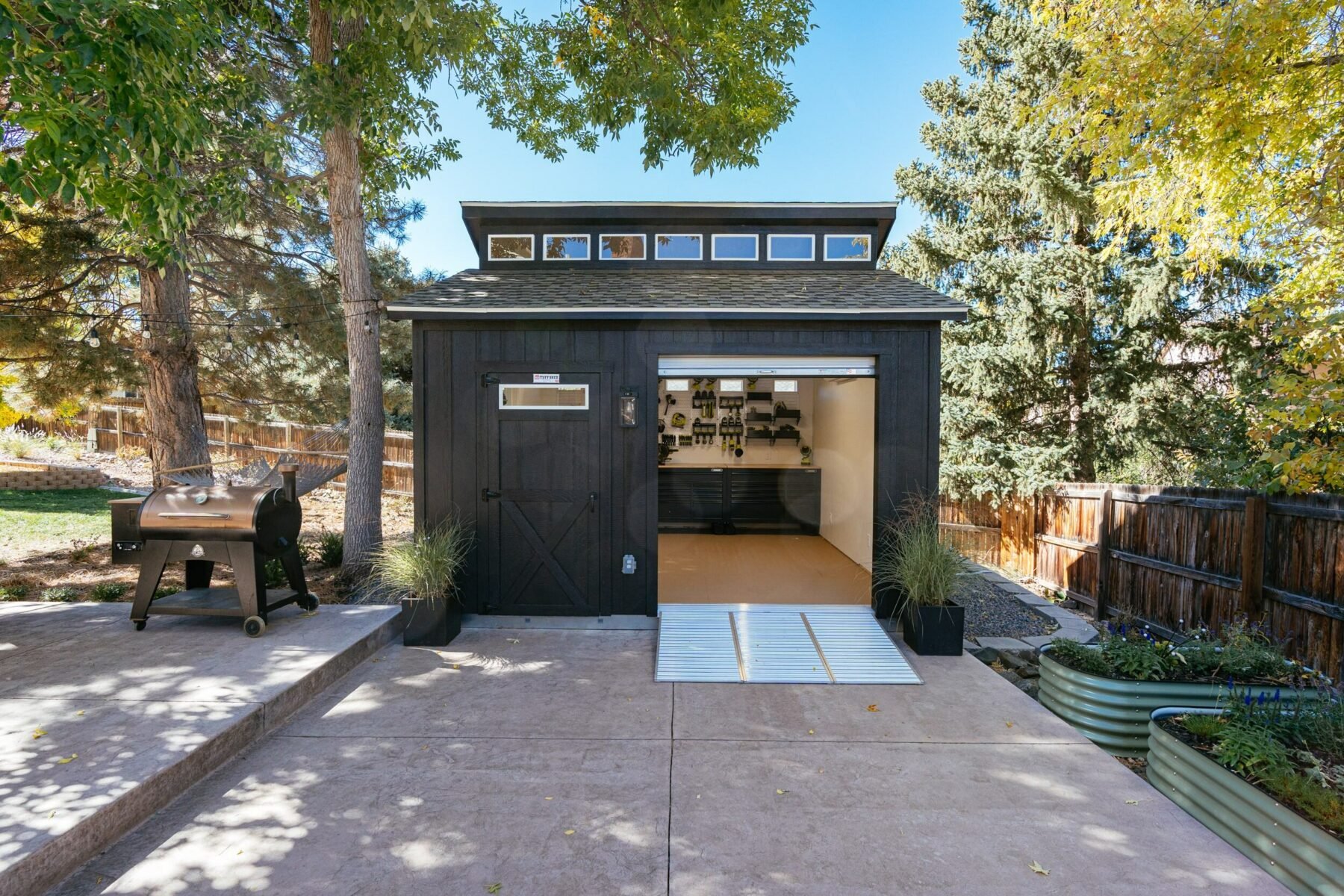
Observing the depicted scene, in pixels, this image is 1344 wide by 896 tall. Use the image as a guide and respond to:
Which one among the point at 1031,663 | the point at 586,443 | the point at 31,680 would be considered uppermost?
the point at 586,443

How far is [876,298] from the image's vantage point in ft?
18.8

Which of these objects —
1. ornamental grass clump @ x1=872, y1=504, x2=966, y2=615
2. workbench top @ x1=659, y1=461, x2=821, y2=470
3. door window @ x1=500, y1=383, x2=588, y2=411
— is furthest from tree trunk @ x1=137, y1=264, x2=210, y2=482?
ornamental grass clump @ x1=872, y1=504, x2=966, y2=615

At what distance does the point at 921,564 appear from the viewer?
512cm

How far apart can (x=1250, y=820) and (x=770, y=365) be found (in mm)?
4245

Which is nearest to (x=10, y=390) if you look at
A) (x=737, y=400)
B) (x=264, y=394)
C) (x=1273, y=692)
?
(x=264, y=394)

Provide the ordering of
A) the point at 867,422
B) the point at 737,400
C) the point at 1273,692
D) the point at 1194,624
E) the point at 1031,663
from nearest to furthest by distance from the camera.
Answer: the point at 1273,692, the point at 1031,663, the point at 1194,624, the point at 867,422, the point at 737,400

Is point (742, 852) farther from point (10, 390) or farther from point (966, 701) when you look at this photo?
point (10, 390)

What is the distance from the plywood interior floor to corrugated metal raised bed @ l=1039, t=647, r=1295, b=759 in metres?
2.21

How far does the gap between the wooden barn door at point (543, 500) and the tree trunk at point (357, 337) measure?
2.28 metres

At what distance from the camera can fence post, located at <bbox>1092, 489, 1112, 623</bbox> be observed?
7594 millimetres

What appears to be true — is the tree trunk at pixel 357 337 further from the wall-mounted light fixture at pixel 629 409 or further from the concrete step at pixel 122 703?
the wall-mounted light fixture at pixel 629 409

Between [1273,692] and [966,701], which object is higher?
[1273,692]

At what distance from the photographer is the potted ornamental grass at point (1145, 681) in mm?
3668

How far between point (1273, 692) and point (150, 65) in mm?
7635
